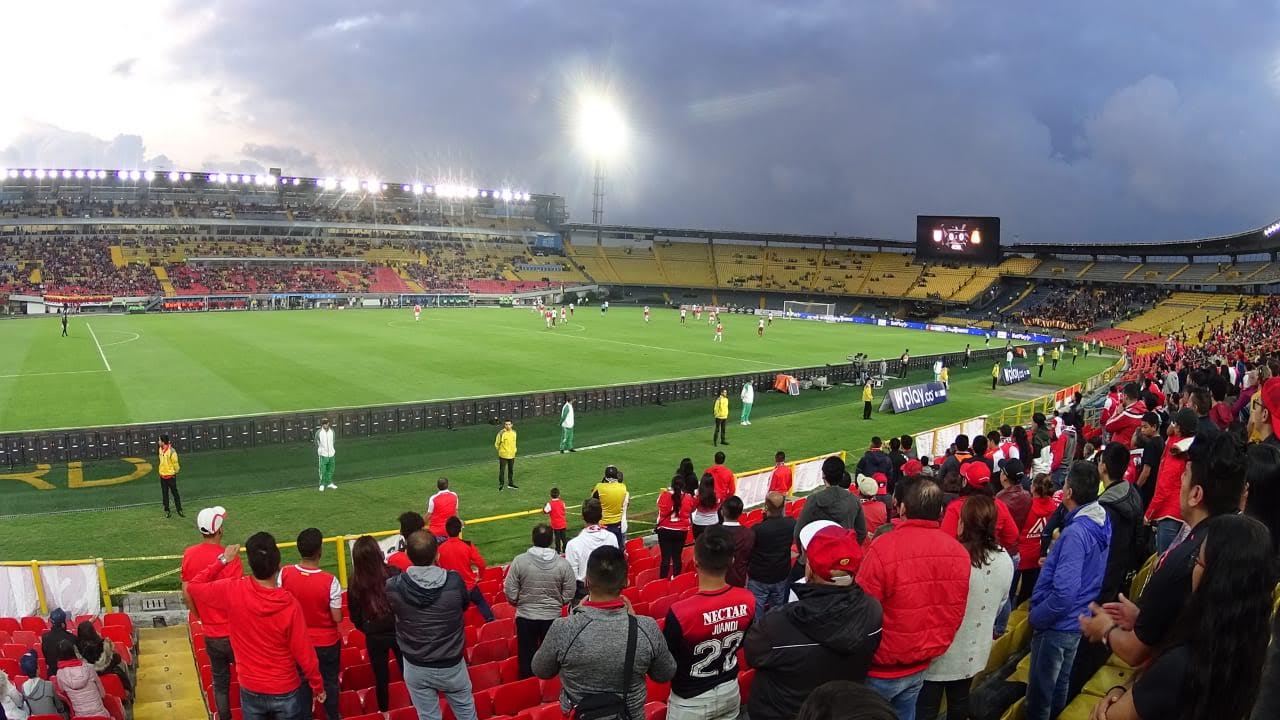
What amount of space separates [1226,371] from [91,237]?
3876 inches

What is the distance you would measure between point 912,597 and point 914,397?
29264 mm

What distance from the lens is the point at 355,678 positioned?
22.9 feet

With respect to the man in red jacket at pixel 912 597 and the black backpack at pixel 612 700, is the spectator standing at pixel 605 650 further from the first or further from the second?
the man in red jacket at pixel 912 597

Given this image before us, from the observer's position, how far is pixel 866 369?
129ft

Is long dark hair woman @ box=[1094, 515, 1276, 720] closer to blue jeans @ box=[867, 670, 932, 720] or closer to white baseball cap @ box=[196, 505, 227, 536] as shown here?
blue jeans @ box=[867, 670, 932, 720]

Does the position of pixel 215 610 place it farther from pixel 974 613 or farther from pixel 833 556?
pixel 974 613

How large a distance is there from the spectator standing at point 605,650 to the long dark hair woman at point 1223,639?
216 centimetres

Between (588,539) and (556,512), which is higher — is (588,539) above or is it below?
above

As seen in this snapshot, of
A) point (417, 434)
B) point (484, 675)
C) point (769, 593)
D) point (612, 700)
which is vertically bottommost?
point (417, 434)

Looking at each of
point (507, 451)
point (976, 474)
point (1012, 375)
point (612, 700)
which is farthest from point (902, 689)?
point (1012, 375)

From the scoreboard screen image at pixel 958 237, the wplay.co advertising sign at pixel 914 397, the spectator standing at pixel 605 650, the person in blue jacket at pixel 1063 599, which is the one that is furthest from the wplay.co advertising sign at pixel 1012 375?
the scoreboard screen image at pixel 958 237

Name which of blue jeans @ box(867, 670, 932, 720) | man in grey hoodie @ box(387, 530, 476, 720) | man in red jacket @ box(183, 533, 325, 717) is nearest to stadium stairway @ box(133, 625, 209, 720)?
man in red jacket @ box(183, 533, 325, 717)

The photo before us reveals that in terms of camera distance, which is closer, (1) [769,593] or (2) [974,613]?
(2) [974,613]

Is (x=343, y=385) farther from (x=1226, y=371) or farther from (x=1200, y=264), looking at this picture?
(x=1200, y=264)
